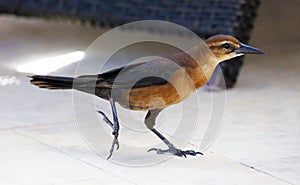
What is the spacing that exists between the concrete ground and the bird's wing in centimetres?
23

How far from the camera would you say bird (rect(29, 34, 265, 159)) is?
2094 mm

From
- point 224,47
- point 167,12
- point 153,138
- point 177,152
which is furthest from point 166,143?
point 167,12

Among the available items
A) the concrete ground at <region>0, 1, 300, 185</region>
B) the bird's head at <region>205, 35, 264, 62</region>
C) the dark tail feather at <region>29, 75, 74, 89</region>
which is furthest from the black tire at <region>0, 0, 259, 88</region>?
the dark tail feather at <region>29, 75, 74, 89</region>

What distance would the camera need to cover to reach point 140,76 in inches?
83.4

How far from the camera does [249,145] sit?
2383mm

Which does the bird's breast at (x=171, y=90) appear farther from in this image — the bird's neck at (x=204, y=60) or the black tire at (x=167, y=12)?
the black tire at (x=167, y=12)

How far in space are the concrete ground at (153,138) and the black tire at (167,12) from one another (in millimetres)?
180

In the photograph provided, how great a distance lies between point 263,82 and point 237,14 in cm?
37

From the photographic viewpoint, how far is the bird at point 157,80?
2.09 m

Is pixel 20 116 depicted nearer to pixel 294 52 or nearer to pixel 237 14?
pixel 237 14

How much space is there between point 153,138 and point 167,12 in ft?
3.43

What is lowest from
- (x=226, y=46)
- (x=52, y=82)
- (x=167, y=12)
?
(x=167, y=12)

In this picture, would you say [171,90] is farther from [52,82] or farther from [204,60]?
[52,82]

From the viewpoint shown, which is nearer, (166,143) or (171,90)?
(171,90)
